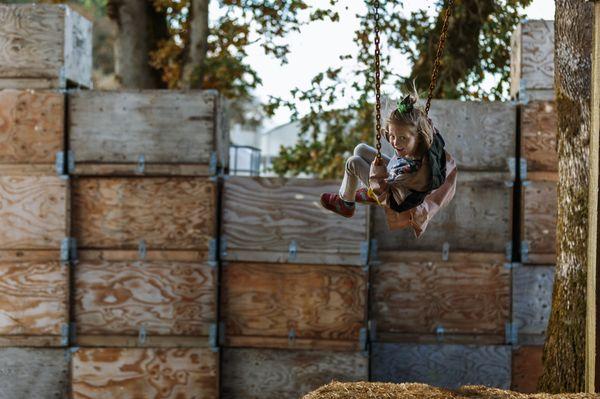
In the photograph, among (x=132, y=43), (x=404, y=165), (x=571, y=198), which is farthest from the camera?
(x=132, y=43)

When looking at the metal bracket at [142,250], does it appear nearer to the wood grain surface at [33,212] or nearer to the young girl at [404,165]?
the wood grain surface at [33,212]

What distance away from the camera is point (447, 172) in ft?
19.7

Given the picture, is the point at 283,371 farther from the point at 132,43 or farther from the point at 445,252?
the point at 132,43

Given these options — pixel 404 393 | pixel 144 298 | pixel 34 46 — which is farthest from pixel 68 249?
pixel 404 393

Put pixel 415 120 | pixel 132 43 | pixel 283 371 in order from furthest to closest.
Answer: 1. pixel 132 43
2. pixel 283 371
3. pixel 415 120

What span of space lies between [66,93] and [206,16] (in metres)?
4.21

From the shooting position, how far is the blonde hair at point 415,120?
554 centimetres

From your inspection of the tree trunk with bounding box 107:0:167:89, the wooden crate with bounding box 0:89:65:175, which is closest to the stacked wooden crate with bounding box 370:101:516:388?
the wooden crate with bounding box 0:89:65:175

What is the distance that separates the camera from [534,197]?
9.14 metres

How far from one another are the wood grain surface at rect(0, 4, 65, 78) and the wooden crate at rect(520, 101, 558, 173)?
4.11 metres

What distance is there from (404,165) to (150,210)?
3822 mm

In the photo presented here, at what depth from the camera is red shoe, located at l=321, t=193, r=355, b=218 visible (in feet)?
20.2

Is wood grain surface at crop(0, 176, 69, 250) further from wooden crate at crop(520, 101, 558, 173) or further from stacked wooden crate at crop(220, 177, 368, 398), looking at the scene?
wooden crate at crop(520, 101, 558, 173)

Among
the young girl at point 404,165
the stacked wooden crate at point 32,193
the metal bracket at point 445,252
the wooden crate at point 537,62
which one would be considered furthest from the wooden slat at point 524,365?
the stacked wooden crate at point 32,193
